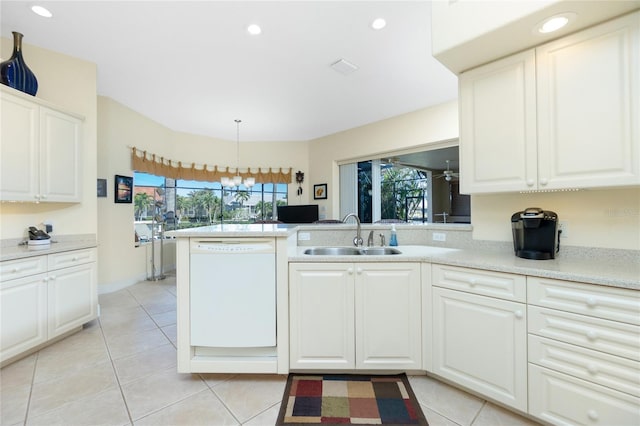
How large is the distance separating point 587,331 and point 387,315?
99 cm

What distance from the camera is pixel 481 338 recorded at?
5.23 ft

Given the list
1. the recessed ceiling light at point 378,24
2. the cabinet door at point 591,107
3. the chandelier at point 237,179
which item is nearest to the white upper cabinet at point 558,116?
the cabinet door at point 591,107

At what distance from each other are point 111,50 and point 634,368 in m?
4.52

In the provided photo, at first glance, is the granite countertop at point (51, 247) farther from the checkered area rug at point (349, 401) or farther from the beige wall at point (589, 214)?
the beige wall at point (589, 214)

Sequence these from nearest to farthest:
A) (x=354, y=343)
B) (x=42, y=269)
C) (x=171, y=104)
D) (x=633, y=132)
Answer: (x=633, y=132) → (x=354, y=343) → (x=42, y=269) → (x=171, y=104)

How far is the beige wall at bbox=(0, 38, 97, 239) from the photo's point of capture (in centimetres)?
254

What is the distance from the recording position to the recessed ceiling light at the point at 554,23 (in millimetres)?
1396

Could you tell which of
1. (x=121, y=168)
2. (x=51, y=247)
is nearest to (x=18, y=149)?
(x=51, y=247)

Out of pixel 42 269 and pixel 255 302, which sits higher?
pixel 42 269

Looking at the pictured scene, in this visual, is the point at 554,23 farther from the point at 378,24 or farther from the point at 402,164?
the point at 402,164

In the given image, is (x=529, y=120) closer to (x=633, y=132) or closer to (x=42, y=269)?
(x=633, y=132)

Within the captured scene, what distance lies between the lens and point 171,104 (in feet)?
13.6

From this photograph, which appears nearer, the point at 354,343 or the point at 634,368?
the point at 634,368

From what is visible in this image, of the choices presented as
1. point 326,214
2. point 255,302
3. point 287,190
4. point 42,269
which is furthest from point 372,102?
point 42,269
